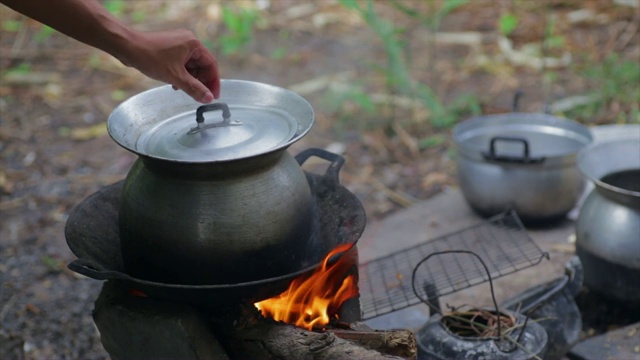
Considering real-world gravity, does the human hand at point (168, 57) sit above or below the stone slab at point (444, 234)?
above

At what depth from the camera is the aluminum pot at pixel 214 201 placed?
255 cm

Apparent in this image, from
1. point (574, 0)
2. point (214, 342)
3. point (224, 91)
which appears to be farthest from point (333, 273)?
point (574, 0)

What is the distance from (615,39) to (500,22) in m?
1.15

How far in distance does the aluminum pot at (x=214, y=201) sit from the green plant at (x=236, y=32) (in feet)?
17.2

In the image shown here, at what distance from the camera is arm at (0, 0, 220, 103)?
2637 millimetres

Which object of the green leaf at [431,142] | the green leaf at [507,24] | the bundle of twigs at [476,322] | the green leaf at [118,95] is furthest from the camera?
the green leaf at [507,24]

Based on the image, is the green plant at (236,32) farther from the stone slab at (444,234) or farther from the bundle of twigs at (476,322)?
the bundle of twigs at (476,322)

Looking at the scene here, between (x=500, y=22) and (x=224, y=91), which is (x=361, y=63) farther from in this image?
(x=224, y=91)

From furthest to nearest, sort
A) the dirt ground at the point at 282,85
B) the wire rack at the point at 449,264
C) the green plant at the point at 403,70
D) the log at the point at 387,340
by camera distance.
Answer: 1. the green plant at the point at 403,70
2. the dirt ground at the point at 282,85
3. the wire rack at the point at 449,264
4. the log at the point at 387,340

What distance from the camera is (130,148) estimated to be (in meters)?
2.52

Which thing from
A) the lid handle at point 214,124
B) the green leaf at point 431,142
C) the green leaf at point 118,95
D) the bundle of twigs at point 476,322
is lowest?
the green leaf at point 118,95

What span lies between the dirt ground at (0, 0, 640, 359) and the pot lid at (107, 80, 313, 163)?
147cm

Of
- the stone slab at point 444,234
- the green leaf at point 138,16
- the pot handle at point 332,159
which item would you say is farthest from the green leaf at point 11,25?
the pot handle at point 332,159

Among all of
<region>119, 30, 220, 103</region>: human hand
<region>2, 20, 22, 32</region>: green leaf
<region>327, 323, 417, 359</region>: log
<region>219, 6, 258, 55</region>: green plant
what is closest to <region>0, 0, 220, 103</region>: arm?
<region>119, 30, 220, 103</region>: human hand
